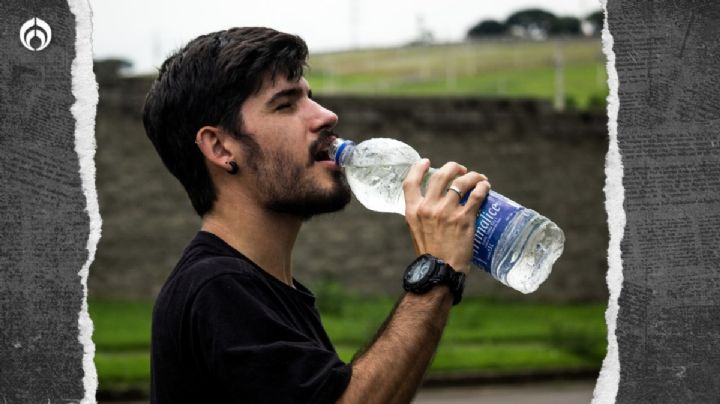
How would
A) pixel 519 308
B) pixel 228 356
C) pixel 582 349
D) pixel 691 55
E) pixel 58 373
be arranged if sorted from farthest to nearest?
→ pixel 519 308 < pixel 582 349 < pixel 691 55 < pixel 58 373 < pixel 228 356

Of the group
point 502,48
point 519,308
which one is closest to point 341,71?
point 502,48

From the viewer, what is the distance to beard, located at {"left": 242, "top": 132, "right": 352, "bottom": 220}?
2307 mm

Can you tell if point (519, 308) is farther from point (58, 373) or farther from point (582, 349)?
point (58, 373)

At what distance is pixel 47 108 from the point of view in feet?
7.38

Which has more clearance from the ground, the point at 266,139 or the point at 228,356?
the point at 266,139

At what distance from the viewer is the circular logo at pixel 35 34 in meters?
2.23

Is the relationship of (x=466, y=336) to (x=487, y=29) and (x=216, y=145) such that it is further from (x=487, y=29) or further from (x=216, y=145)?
(x=487, y=29)

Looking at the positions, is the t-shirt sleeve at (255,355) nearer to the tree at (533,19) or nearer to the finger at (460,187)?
the finger at (460,187)

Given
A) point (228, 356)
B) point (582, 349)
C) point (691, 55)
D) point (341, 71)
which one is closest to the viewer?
point (228, 356)

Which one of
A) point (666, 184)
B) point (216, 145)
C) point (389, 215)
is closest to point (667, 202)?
point (666, 184)

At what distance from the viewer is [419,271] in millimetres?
2158

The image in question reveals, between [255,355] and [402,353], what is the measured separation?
0.28m

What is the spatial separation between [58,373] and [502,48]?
30234 millimetres

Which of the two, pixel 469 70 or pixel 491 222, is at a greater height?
pixel 491 222
